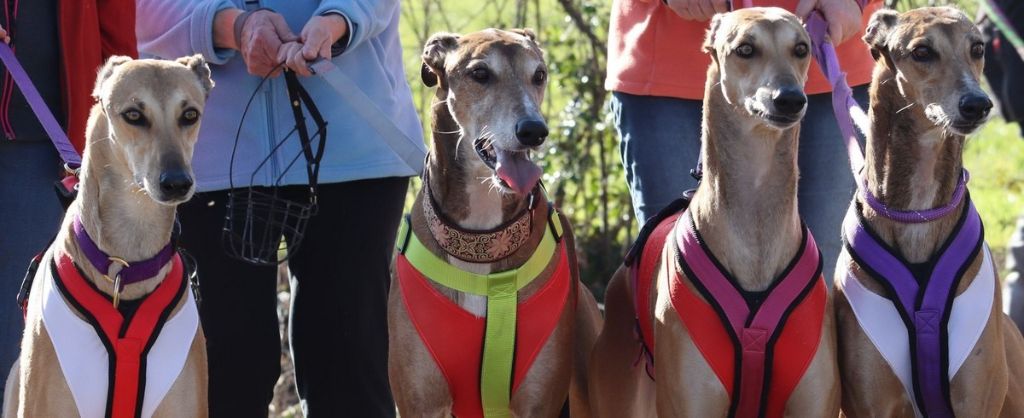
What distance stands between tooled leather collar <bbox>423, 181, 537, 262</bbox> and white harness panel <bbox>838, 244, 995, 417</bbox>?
3.33ft

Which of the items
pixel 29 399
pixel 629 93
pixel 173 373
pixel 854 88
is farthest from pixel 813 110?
pixel 29 399

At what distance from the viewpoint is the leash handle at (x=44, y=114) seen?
4402 mm

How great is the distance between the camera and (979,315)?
409 centimetres

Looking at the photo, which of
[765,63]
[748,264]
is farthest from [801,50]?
[748,264]

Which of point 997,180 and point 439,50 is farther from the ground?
point 439,50

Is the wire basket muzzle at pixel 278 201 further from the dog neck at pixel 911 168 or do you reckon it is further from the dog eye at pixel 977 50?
the dog eye at pixel 977 50

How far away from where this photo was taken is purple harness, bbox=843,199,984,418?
4.05 m

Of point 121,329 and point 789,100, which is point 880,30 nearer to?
point 789,100

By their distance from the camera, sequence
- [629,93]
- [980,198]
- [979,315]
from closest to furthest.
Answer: [979,315]
[629,93]
[980,198]

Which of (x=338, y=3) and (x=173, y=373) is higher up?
(x=338, y=3)

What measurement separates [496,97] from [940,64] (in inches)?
48.3

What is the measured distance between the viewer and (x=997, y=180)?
9.77m

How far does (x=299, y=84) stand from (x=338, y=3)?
31 centimetres

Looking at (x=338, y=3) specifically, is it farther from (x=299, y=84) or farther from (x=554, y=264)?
(x=554, y=264)
